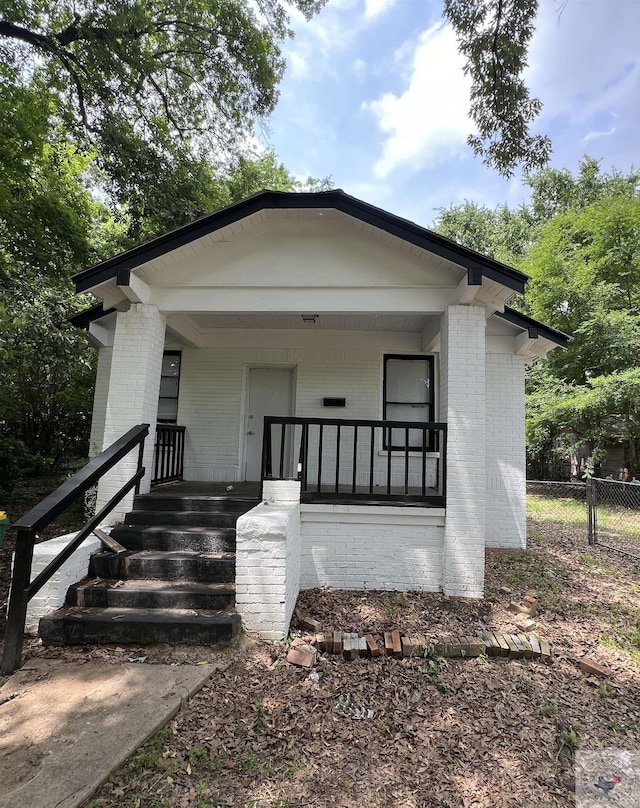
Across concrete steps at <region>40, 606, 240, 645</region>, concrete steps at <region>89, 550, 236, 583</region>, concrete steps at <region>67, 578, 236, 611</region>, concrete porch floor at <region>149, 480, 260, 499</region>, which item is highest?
concrete porch floor at <region>149, 480, 260, 499</region>

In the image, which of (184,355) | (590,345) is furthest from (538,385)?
(184,355)

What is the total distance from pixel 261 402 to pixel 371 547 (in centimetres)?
344

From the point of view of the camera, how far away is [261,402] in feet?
23.6

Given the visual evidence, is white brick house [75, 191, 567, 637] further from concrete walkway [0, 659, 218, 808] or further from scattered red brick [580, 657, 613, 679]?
concrete walkway [0, 659, 218, 808]

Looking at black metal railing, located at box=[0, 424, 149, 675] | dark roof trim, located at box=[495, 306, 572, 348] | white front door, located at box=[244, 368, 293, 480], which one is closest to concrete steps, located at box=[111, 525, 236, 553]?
black metal railing, located at box=[0, 424, 149, 675]

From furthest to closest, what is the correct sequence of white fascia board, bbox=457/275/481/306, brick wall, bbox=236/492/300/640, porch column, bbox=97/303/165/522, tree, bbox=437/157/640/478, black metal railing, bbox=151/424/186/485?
tree, bbox=437/157/640/478 < black metal railing, bbox=151/424/186/485 < porch column, bbox=97/303/165/522 < white fascia board, bbox=457/275/481/306 < brick wall, bbox=236/492/300/640

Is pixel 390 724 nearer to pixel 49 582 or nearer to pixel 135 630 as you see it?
pixel 135 630

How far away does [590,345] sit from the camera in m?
12.4

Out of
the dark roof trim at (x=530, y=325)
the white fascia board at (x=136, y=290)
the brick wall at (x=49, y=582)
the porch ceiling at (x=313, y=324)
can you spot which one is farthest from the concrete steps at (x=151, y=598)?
the dark roof trim at (x=530, y=325)

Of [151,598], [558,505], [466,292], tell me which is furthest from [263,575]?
[558,505]

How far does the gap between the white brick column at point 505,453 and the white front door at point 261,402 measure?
351 centimetres

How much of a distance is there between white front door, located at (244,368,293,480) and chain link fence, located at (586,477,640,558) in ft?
18.8

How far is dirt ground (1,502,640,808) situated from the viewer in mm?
2105

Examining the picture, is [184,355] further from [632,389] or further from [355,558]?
[632,389]
